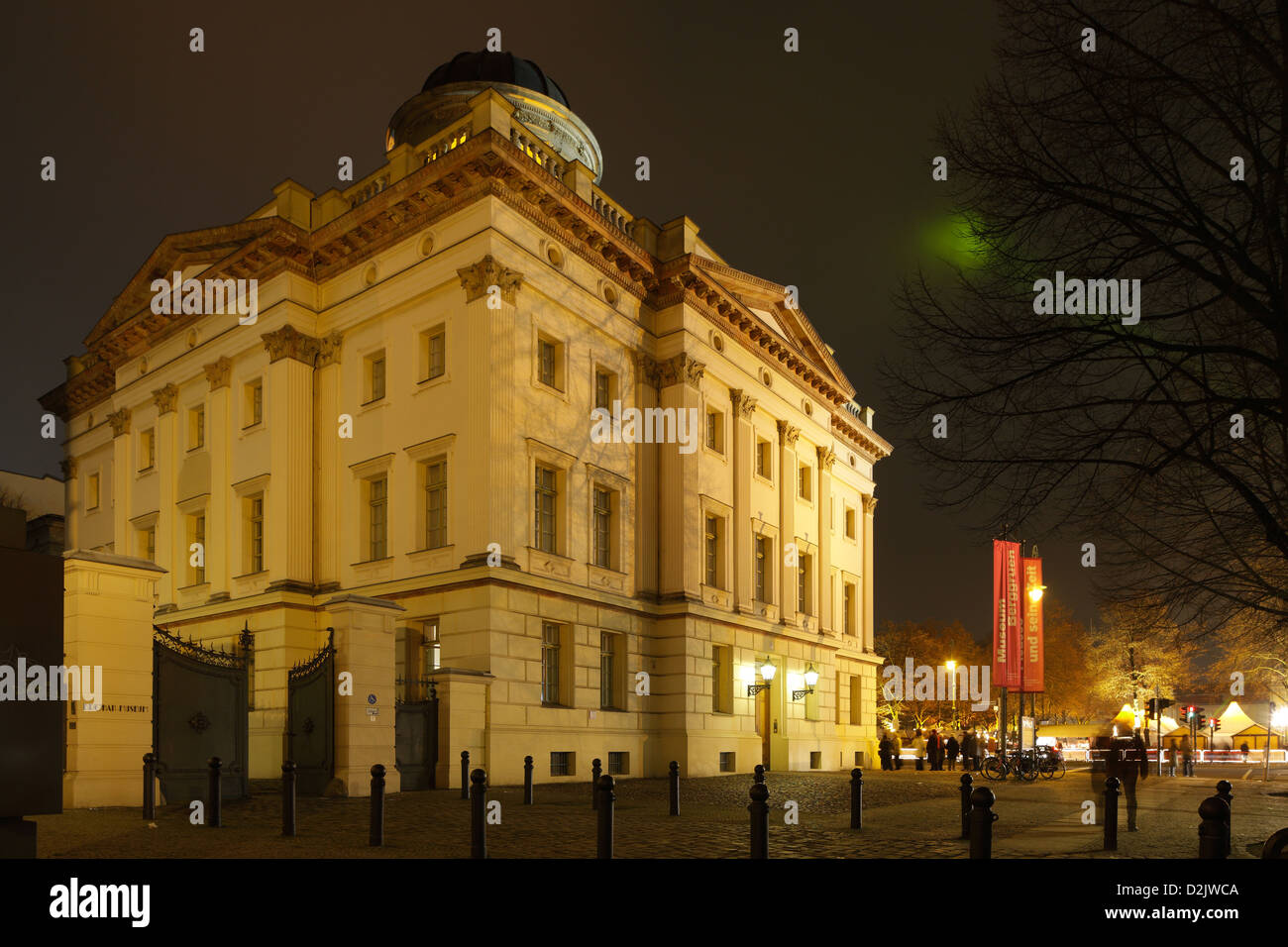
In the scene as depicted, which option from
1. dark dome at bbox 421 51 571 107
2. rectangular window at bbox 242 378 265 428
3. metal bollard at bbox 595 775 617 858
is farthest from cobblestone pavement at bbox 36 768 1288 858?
dark dome at bbox 421 51 571 107

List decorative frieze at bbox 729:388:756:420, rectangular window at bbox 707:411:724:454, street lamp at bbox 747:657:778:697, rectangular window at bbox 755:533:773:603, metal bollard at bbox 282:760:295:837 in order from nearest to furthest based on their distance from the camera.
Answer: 1. metal bollard at bbox 282:760:295:837
2. street lamp at bbox 747:657:778:697
3. rectangular window at bbox 707:411:724:454
4. decorative frieze at bbox 729:388:756:420
5. rectangular window at bbox 755:533:773:603

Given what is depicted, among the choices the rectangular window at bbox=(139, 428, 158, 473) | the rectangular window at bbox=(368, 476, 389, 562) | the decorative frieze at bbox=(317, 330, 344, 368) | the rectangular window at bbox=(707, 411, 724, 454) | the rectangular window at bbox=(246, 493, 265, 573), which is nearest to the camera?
the rectangular window at bbox=(368, 476, 389, 562)

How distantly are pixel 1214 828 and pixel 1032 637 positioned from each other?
26557 millimetres

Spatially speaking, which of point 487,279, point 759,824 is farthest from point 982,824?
point 487,279

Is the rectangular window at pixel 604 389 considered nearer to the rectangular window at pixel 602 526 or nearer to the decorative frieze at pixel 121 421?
the rectangular window at pixel 602 526

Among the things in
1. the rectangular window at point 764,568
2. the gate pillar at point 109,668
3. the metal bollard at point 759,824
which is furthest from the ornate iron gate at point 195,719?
the rectangular window at point 764,568

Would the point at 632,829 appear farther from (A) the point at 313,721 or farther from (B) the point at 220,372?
(B) the point at 220,372

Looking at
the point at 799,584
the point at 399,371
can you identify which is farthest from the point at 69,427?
the point at 799,584

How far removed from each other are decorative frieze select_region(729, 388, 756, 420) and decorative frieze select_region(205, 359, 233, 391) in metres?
16.8

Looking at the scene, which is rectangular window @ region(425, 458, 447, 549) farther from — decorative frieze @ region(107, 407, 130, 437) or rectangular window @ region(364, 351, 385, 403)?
decorative frieze @ region(107, 407, 130, 437)

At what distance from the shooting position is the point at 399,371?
96.9 feet

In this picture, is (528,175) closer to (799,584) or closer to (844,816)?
(844,816)

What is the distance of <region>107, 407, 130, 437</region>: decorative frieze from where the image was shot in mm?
38438
